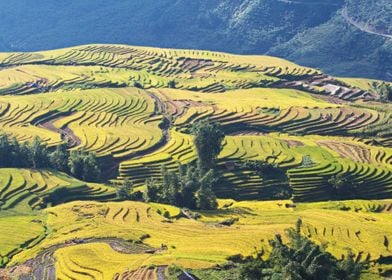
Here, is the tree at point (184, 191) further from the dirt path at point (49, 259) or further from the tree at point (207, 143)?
the dirt path at point (49, 259)

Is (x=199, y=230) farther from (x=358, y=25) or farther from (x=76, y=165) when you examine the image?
(x=358, y=25)

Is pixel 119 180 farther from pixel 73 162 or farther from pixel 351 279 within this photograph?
pixel 351 279

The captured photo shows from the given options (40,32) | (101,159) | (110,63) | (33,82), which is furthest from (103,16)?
(101,159)

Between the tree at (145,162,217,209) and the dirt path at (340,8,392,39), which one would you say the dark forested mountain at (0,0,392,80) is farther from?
the tree at (145,162,217,209)

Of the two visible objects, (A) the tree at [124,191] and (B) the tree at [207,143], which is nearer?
(A) the tree at [124,191]

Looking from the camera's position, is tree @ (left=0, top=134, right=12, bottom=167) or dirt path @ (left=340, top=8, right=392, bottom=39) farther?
dirt path @ (left=340, top=8, right=392, bottom=39)

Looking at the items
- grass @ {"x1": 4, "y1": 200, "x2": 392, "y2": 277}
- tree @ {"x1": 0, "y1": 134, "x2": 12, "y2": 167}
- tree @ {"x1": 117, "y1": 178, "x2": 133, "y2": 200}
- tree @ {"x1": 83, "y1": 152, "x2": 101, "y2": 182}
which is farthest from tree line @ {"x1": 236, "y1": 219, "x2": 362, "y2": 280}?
tree @ {"x1": 0, "y1": 134, "x2": 12, "y2": 167}

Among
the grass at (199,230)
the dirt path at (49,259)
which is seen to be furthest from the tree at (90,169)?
the dirt path at (49,259)
